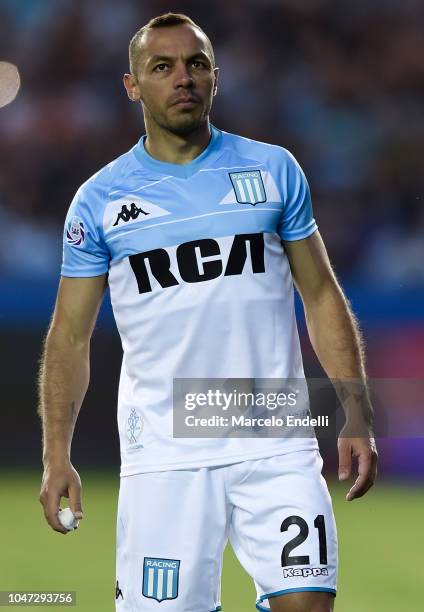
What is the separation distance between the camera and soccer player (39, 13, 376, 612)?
350 centimetres

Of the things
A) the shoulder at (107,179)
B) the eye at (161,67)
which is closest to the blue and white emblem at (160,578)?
the shoulder at (107,179)

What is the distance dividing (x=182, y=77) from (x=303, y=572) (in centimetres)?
150

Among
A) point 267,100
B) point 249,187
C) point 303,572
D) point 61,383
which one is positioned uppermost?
point 267,100

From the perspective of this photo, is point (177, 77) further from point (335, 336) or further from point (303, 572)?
point (303, 572)

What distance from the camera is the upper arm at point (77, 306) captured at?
149 inches

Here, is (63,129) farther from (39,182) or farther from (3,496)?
(3,496)

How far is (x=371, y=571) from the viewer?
6.35 metres

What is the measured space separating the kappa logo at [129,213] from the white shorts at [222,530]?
0.78m

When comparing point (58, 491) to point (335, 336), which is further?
point (335, 336)

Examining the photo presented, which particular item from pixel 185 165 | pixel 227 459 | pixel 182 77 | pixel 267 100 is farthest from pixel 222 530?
pixel 267 100

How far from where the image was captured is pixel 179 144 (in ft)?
12.5

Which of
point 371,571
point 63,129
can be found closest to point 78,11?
point 63,129

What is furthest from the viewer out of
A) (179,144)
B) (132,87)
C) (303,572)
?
(132,87)

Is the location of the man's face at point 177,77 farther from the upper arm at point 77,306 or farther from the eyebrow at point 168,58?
the upper arm at point 77,306
